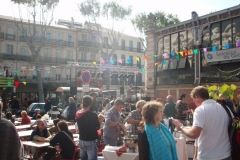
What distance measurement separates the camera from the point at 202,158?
3.76 meters

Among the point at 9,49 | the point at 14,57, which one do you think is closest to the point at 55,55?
the point at 14,57

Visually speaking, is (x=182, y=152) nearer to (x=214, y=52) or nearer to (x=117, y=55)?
(x=214, y=52)

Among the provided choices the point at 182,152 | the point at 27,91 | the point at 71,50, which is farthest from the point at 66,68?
the point at 182,152

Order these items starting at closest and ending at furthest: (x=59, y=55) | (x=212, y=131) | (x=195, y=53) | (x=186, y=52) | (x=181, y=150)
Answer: (x=212, y=131)
(x=181, y=150)
(x=195, y=53)
(x=186, y=52)
(x=59, y=55)

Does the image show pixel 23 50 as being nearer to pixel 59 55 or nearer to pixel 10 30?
pixel 10 30

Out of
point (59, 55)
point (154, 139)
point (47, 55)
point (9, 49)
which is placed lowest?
point (154, 139)

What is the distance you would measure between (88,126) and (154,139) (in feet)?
7.25

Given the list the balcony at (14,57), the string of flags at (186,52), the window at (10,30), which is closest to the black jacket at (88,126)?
the string of flags at (186,52)

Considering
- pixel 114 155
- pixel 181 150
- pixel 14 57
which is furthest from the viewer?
pixel 14 57

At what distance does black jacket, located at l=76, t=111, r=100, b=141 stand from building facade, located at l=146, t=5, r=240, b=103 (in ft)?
44.5

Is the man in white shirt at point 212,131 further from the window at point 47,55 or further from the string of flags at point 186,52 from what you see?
the window at point 47,55

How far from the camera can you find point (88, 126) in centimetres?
544

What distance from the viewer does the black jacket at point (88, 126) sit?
5434 mm

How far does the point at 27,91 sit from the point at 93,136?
36.4m
